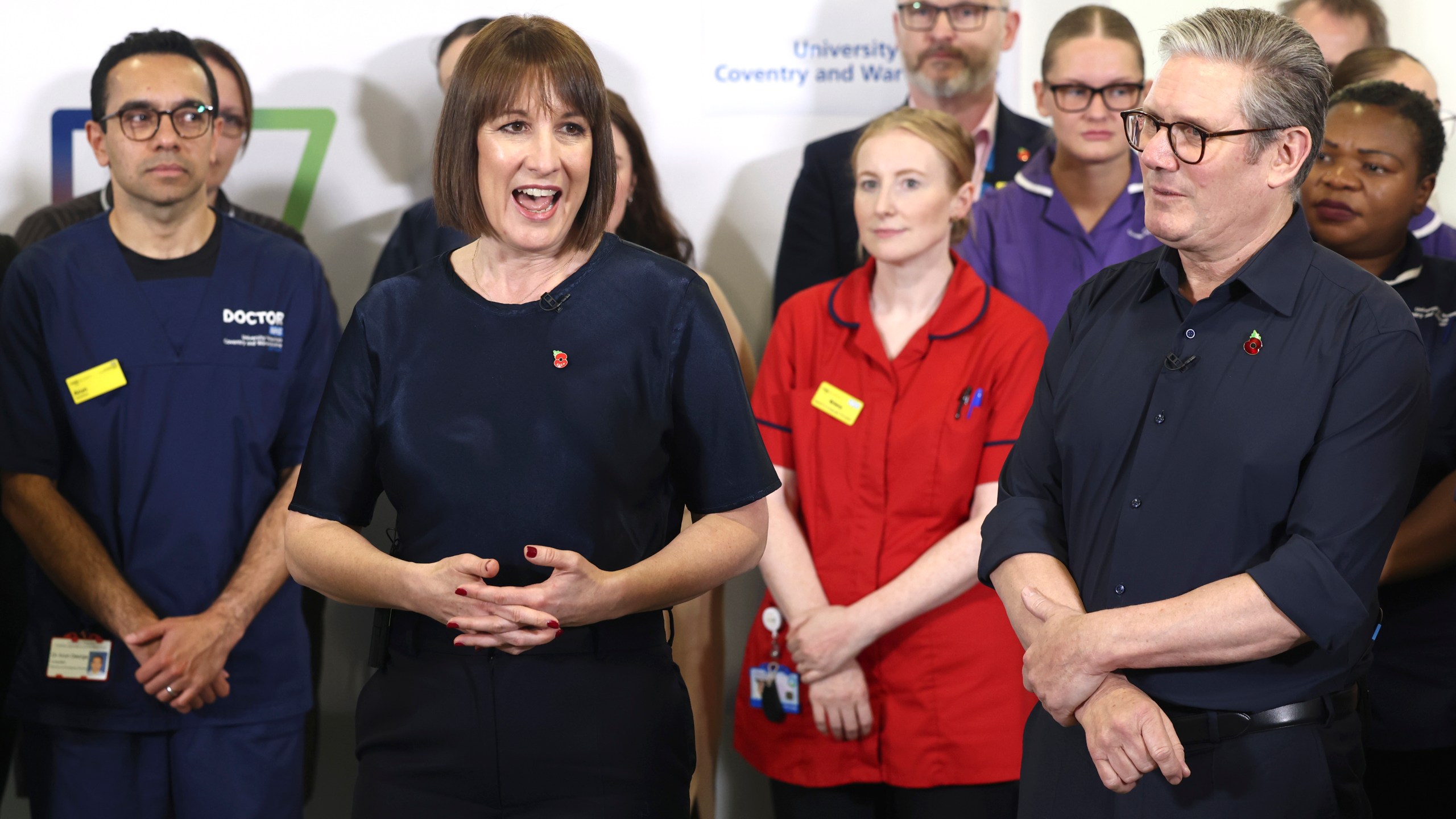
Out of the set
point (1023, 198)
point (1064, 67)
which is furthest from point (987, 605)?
point (1064, 67)

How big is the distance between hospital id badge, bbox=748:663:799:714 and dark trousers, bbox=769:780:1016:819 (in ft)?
0.56

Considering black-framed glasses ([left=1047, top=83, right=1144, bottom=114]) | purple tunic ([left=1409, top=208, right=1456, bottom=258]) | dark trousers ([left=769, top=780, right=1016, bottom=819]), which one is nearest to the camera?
dark trousers ([left=769, top=780, right=1016, bottom=819])

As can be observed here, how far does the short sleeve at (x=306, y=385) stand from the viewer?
9.02 ft

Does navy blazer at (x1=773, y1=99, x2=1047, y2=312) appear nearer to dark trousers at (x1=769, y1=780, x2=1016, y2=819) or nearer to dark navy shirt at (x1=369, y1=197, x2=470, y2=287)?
dark navy shirt at (x1=369, y1=197, x2=470, y2=287)

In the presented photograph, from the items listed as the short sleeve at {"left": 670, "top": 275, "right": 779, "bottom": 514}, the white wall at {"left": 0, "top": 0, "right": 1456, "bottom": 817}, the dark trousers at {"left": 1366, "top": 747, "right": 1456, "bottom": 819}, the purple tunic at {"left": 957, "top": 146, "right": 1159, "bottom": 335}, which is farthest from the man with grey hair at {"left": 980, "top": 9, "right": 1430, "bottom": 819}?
the white wall at {"left": 0, "top": 0, "right": 1456, "bottom": 817}

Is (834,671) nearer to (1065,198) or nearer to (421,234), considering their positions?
(1065,198)

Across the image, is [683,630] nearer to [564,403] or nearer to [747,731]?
[747,731]

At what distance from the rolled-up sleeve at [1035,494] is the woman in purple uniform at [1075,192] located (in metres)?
1.15

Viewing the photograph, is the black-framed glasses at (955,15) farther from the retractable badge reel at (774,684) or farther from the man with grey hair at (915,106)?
the retractable badge reel at (774,684)

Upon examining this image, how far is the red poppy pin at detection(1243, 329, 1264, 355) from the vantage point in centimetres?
165

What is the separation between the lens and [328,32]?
145 inches

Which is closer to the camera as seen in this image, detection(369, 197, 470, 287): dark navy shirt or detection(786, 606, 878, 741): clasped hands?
detection(786, 606, 878, 741): clasped hands

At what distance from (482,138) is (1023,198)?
178cm

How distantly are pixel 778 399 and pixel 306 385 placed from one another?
103cm
